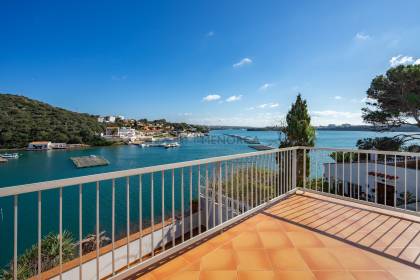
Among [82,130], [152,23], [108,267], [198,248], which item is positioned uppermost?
[152,23]

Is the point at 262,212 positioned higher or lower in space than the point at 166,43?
lower

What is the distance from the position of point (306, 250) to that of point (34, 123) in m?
41.6

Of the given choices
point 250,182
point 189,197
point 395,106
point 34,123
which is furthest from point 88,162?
point 395,106

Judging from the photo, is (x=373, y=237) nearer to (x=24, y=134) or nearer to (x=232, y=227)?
(x=232, y=227)

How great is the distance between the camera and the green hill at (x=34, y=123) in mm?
31125

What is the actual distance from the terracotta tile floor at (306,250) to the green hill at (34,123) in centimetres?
3922

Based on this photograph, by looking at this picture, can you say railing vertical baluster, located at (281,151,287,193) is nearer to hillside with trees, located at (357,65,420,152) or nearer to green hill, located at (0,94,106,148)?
hillside with trees, located at (357,65,420,152)

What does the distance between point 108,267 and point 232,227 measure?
5746 mm

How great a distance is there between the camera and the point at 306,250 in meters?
2.05

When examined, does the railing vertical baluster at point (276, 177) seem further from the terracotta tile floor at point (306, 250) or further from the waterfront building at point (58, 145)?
the waterfront building at point (58, 145)

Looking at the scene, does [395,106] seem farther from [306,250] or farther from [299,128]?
[306,250]

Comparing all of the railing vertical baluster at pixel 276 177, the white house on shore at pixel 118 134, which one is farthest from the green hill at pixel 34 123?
the railing vertical baluster at pixel 276 177

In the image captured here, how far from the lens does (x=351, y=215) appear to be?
287 cm

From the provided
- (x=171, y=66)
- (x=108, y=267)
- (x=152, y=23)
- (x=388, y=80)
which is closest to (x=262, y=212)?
(x=108, y=267)
